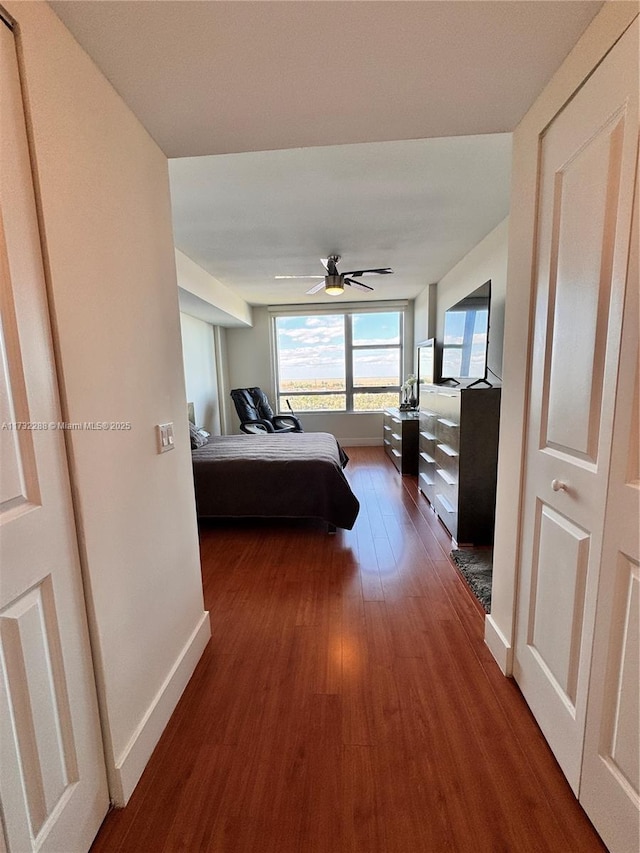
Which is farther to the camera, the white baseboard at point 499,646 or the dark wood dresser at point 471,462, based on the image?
the dark wood dresser at point 471,462

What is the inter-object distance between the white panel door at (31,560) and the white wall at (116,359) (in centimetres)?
4

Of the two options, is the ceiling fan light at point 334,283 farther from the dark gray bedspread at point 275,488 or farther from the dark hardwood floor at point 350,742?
the dark hardwood floor at point 350,742

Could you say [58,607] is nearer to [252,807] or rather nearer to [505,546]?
[252,807]

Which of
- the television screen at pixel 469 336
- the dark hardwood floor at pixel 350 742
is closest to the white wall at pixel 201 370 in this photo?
the television screen at pixel 469 336

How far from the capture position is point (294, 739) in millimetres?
1286

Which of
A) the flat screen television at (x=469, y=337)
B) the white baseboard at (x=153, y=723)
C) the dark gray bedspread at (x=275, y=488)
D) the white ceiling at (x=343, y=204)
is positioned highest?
the white ceiling at (x=343, y=204)

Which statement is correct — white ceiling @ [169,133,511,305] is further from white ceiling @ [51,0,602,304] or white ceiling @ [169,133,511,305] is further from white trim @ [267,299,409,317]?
white trim @ [267,299,409,317]

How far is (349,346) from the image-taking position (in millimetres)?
6184

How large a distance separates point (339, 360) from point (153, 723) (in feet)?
18.1

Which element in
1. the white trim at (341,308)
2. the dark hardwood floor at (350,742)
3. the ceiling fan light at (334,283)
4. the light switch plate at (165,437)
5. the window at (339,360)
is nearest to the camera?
the dark hardwood floor at (350,742)

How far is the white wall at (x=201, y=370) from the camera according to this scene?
4828 millimetres

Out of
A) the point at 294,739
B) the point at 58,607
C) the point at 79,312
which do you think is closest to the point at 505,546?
the point at 294,739

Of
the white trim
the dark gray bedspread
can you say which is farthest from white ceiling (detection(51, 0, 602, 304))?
the white trim

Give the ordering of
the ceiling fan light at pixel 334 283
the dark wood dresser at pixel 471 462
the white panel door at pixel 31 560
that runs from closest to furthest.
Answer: the white panel door at pixel 31 560, the dark wood dresser at pixel 471 462, the ceiling fan light at pixel 334 283
